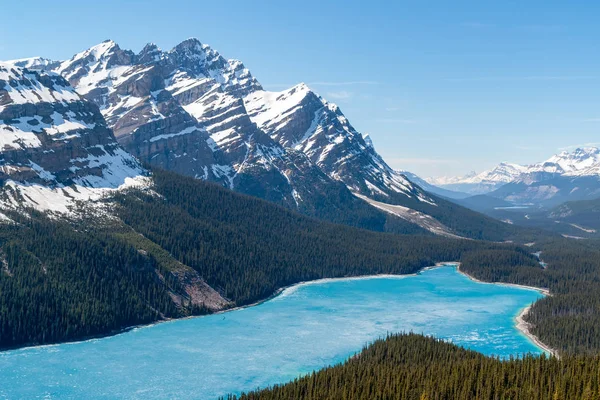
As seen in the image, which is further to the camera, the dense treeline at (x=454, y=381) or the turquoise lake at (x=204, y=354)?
the turquoise lake at (x=204, y=354)

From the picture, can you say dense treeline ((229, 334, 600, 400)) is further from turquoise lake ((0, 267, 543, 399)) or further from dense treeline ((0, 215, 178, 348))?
dense treeline ((0, 215, 178, 348))

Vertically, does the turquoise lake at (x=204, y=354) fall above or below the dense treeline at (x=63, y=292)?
below

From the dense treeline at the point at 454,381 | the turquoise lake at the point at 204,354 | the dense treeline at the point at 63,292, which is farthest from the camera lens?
the dense treeline at the point at 63,292

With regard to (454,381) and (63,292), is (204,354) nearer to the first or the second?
(63,292)

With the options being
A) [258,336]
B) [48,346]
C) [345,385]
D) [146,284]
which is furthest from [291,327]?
[345,385]

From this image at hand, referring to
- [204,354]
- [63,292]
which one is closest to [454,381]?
[204,354]

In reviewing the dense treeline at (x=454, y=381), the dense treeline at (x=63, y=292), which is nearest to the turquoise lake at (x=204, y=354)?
the dense treeline at (x=63, y=292)

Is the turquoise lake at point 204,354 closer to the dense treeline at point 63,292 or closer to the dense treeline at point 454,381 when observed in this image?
the dense treeline at point 63,292

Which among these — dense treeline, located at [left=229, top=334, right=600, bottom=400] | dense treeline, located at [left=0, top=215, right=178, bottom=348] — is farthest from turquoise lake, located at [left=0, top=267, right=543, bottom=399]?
dense treeline, located at [left=229, top=334, right=600, bottom=400]
